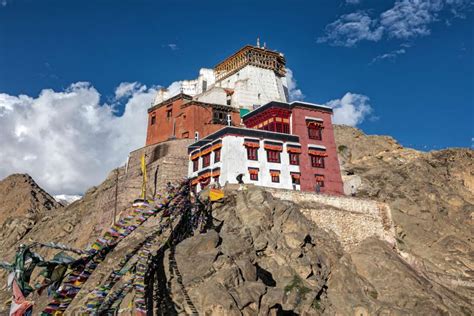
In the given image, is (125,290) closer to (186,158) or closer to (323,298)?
(323,298)

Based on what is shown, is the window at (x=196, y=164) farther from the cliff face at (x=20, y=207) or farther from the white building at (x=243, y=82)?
the cliff face at (x=20, y=207)

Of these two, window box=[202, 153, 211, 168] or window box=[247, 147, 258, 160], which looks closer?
window box=[247, 147, 258, 160]

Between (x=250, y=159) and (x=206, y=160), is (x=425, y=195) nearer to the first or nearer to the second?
A: (x=250, y=159)

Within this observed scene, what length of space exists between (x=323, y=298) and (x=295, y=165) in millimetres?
17712

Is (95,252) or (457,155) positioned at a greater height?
(457,155)

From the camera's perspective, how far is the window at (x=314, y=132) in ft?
175

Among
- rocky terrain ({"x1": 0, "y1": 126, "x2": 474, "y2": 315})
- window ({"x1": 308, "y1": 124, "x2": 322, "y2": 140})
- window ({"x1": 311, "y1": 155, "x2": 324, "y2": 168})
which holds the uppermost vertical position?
window ({"x1": 308, "y1": 124, "x2": 322, "y2": 140})

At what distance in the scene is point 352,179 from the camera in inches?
2283

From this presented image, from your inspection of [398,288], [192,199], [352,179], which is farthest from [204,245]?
[352,179]

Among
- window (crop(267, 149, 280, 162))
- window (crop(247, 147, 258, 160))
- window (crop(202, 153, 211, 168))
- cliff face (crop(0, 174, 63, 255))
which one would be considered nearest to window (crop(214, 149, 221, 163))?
window (crop(202, 153, 211, 168))

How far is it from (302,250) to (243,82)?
37.3 metres

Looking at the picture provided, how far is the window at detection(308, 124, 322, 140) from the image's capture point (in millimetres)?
53281

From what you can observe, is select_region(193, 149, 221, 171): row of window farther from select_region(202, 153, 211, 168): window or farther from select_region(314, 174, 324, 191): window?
select_region(314, 174, 324, 191): window

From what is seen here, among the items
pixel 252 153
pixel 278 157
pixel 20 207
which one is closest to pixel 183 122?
pixel 252 153
